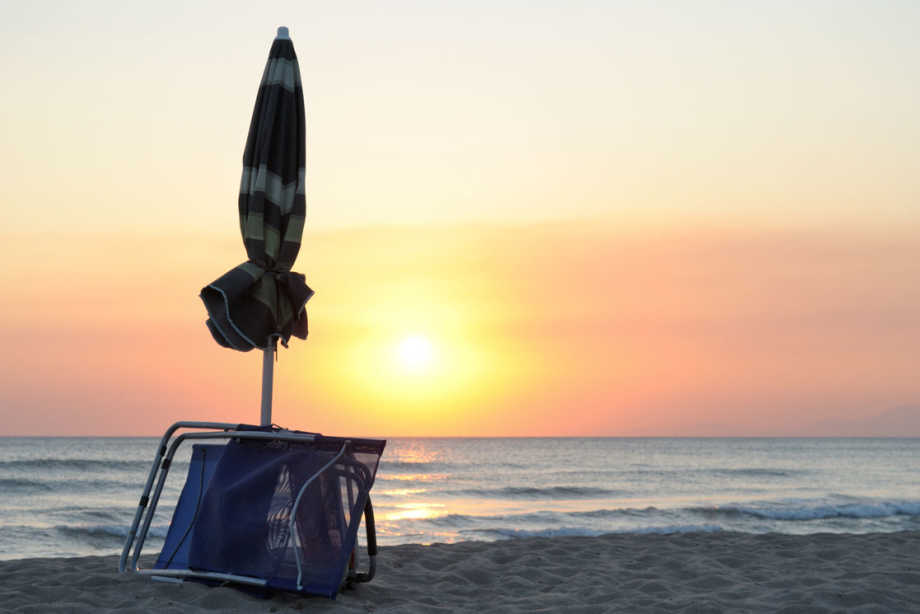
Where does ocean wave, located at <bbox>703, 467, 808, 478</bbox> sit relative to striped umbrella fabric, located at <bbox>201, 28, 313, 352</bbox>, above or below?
below

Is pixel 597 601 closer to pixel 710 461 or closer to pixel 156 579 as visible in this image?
pixel 156 579

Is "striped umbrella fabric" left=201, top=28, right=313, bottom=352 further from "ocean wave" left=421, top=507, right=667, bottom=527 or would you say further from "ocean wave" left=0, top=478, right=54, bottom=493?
"ocean wave" left=0, top=478, right=54, bottom=493

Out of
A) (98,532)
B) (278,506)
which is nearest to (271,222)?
(278,506)

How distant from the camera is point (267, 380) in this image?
206 inches

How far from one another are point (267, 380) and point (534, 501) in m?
18.9

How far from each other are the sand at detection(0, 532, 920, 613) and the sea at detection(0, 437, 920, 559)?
4421mm

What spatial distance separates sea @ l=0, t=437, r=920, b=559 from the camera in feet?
44.3

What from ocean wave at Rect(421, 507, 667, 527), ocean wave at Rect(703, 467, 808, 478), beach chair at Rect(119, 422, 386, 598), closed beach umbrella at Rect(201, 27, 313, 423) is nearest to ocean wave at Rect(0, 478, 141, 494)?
ocean wave at Rect(421, 507, 667, 527)

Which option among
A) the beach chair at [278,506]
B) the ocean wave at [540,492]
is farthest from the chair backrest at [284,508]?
the ocean wave at [540,492]

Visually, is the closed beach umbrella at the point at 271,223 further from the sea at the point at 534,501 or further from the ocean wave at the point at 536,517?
the ocean wave at the point at 536,517

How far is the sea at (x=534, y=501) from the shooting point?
Answer: 1351 centimetres

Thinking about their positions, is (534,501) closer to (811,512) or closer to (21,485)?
(811,512)

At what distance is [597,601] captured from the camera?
17.7ft

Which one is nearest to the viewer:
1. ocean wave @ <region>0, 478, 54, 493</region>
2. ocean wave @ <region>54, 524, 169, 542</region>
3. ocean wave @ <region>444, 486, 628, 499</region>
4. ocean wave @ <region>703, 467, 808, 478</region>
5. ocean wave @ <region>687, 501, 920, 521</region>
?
ocean wave @ <region>54, 524, 169, 542</region>
